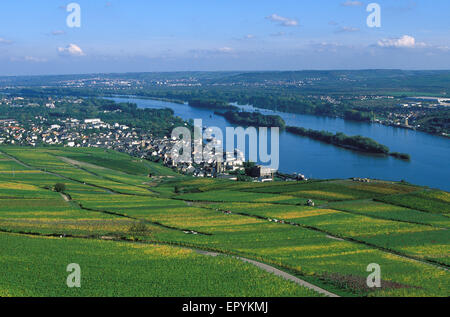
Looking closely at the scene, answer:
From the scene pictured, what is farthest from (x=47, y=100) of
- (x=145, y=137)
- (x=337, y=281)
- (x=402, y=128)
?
(x=337, y=281)

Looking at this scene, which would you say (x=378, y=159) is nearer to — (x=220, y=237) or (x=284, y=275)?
(x=220, y=237)

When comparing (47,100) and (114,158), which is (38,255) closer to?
(114,158)

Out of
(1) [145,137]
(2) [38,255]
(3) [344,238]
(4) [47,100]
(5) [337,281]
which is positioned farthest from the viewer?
(4) [47,100]

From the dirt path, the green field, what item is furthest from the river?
the dirt path

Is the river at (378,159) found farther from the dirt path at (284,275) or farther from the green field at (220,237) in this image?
the dirt path at (284,275)

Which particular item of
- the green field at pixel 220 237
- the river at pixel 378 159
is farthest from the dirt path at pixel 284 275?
the river at pixel 378 159

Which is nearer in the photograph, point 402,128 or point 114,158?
point 114,158

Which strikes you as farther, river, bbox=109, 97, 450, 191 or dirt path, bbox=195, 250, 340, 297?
river, bbox=109, 97, 450, 191

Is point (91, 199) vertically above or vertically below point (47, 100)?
below

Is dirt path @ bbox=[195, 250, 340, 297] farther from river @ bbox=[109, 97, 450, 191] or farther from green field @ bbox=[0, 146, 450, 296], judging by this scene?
river @ bbox=[109, 97, 450, 191]
